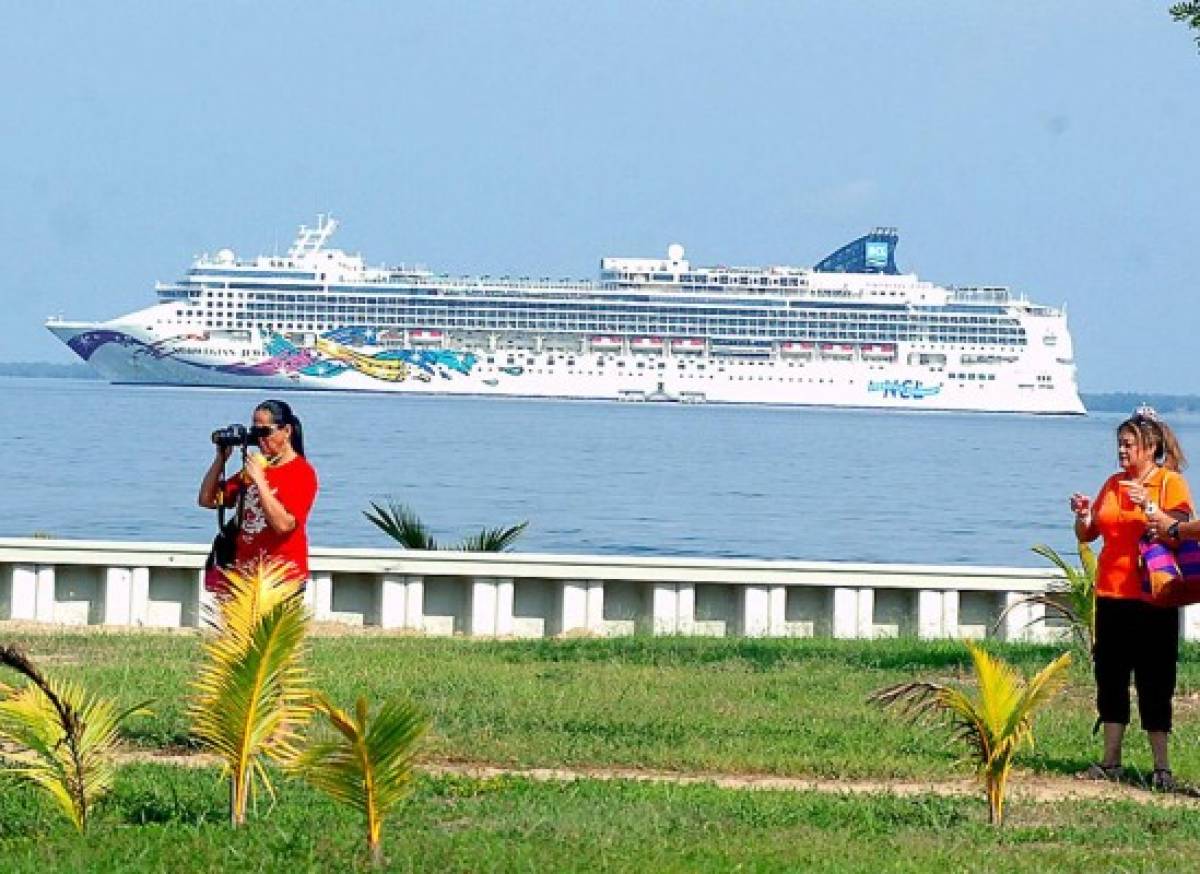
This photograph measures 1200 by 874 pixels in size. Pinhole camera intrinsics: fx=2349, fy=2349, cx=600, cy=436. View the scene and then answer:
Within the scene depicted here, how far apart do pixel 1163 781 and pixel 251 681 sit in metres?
2.98

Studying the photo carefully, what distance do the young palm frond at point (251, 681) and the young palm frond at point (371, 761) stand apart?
Result: 0.98ft

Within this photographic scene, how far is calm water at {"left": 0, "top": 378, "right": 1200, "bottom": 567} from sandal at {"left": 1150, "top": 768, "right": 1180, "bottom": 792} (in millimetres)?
19823

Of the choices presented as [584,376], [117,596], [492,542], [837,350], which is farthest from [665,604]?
[837,350]

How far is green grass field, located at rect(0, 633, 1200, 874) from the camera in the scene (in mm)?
5617

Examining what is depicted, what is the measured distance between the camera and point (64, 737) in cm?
569

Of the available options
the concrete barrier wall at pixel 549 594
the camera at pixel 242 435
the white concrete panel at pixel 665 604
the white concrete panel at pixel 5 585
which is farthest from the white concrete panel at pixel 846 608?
the camera at pixel 242 435

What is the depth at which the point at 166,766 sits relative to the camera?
7.02 m

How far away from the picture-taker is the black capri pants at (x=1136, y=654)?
7.30m

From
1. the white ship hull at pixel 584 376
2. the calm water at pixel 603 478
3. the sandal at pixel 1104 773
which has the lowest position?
the sandal at pixel 1104 773

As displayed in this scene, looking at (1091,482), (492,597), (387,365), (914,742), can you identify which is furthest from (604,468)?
(387,365)

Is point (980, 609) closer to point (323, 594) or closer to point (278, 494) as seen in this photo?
point (323, 594)

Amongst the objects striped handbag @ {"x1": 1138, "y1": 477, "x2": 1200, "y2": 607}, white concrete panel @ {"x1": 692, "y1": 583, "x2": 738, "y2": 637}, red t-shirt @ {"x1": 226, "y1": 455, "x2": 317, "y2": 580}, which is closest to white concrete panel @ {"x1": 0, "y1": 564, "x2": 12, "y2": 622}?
white concrete panel @ {"x1": 692, "y1": 583, "x2": 738, "y2": 637}

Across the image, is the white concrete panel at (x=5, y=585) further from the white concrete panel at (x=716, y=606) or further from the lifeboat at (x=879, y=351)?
the lifeboat at (x=879, y=351)

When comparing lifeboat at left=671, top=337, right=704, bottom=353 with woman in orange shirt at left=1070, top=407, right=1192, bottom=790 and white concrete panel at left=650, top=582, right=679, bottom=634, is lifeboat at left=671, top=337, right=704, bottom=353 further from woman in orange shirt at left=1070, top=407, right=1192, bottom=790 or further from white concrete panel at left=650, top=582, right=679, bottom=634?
woman in orange shirt at left=1070, top=407, right=1192, bottom=790
